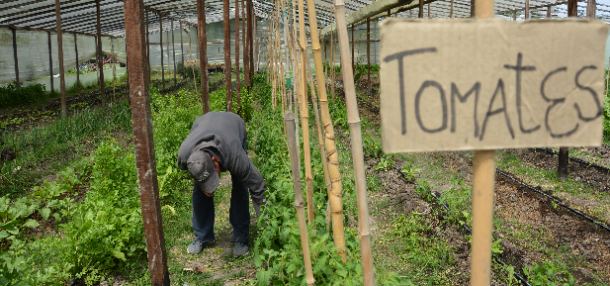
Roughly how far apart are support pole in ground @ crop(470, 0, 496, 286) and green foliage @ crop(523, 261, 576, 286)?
2.32 metres

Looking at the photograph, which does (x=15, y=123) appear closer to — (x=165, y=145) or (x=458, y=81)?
(x=165, y=145)

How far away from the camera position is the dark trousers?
3.95m

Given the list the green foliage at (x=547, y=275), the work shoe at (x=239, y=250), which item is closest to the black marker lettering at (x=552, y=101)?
the green foliage at (x=547, y=275)

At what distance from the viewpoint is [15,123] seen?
1008cm

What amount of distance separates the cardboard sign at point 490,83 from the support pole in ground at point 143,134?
6.17 ft

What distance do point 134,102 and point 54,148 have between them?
5.23 metres

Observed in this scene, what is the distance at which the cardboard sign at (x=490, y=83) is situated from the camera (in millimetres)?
1131

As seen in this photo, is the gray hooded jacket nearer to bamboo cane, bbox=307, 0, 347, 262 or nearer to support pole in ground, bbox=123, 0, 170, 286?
support pole in ground, bbox=123, 0, 170, 286

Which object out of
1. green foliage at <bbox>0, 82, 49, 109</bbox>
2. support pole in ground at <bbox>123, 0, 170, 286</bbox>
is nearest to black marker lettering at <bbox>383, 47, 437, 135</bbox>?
support pole in ground at <bbox>123, 0, 170, 286</bbox>

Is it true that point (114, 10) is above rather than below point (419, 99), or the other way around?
above

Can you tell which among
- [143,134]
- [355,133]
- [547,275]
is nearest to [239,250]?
[143,134]

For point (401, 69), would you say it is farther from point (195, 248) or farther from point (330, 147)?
point (195, 248)

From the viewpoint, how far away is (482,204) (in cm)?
126

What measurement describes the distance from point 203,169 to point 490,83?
8.54ft
